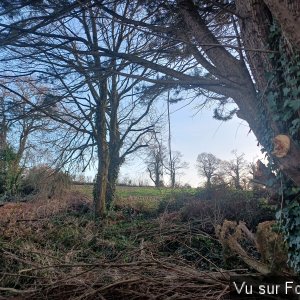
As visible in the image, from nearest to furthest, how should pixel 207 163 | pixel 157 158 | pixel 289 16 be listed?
pixel 289 16 → pixel 157 158 → pixel 207 163

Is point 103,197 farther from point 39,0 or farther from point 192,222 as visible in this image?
point 39,0

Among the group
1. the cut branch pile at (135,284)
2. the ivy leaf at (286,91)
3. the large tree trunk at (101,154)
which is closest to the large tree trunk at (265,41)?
the ivy leaf at (286,91)

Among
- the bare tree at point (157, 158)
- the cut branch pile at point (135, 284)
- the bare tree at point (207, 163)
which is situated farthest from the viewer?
the bare tree at point (207, 163)

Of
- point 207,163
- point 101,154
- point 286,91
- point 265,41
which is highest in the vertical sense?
point 207,163

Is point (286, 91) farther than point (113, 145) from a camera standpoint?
No

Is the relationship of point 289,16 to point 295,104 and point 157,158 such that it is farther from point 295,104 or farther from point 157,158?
point 157,158

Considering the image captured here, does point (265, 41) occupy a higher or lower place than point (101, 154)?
higher

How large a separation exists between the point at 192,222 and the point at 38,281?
5.32 meters

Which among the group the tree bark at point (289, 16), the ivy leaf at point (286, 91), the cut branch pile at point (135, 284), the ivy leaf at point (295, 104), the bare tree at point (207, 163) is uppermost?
the bare tree at point (207, 163)

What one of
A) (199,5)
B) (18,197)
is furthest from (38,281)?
(18,197)

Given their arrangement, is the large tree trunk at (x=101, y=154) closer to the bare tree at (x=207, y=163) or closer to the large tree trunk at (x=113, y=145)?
the large tree trunk at (x=113, y=145)

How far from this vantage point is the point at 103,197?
41.3 feet

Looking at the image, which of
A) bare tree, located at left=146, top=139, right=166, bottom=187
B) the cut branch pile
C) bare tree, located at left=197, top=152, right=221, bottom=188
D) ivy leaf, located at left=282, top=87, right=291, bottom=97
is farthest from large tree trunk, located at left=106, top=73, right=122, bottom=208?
ivy leaf, located at left=282, top=87, right=291, bottom=97

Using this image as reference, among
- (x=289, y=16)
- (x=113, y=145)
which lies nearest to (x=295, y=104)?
(x=289, y=16)
